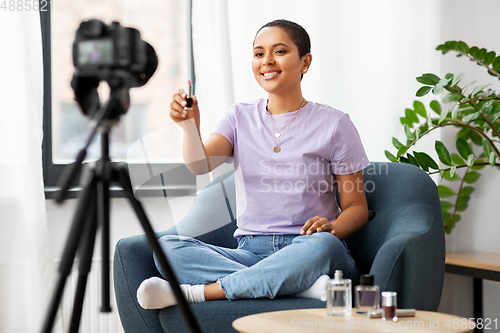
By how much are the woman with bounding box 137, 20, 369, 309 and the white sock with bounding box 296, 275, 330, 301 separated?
36 millimetres

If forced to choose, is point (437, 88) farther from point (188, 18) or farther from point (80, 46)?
point (80, 46)

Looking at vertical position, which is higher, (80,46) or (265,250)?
(80,46)

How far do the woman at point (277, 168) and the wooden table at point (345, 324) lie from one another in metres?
0.28

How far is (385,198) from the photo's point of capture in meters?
1.60

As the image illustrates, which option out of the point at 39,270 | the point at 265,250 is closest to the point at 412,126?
the point at 265,250

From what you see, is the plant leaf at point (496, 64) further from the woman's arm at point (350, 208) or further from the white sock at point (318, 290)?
the white sock at point (318, 290)

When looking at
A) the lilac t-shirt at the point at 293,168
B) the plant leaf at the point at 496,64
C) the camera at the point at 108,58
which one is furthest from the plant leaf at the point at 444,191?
the camera at the point at 108,58

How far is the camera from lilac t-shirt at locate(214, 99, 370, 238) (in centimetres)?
148

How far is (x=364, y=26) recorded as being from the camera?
2291 mm

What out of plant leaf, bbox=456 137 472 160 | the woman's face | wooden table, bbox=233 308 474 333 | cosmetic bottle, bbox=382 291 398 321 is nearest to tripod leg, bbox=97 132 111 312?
wooden table, bbox=233 308 474 333

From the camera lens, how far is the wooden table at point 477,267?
74.9 inches

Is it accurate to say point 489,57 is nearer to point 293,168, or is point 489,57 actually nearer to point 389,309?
point 293,168

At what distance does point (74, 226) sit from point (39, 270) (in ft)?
4.20

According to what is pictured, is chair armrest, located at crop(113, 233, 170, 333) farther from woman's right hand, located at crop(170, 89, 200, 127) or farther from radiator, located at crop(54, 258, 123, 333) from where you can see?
radiator, located at crop(54, 258, 123, 333)
